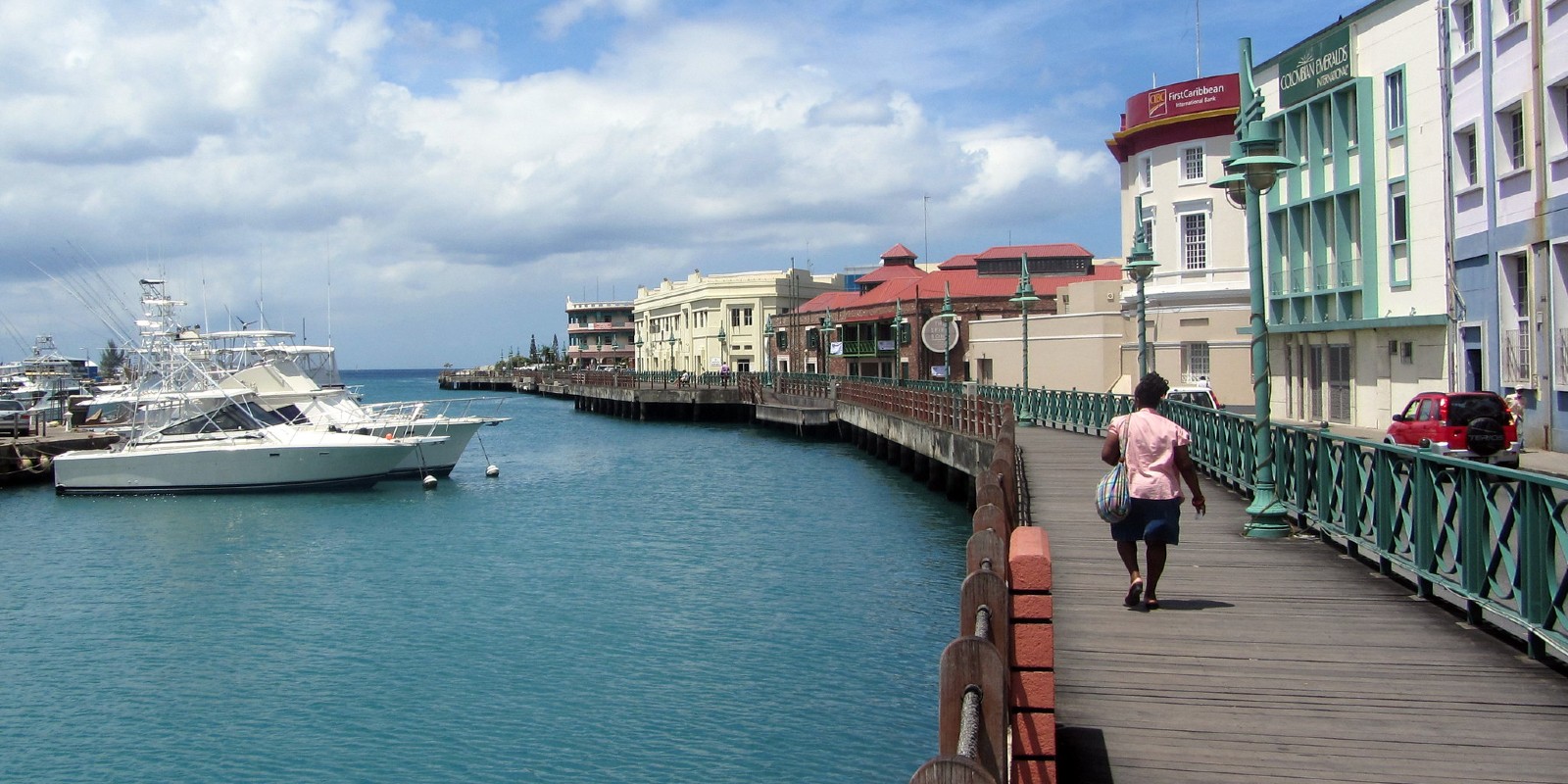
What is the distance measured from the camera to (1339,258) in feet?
110

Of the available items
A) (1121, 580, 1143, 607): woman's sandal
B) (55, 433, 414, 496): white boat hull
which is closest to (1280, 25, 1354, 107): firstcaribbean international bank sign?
(1121, 580, 1143, 607): woman's sandal

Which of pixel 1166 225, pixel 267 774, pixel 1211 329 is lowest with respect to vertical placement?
pixel 267 774

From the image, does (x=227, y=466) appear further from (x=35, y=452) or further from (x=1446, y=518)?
(x=1446, y=518)

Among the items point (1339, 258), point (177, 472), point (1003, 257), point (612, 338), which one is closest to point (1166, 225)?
point (1339, 258)

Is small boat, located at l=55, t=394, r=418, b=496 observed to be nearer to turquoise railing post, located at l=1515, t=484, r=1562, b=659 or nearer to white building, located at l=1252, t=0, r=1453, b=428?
white building, located at l=1252, t=0, r=1453, b=428

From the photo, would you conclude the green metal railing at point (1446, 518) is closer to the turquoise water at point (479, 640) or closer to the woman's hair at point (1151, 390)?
the woman's hair at point (1151, 390)

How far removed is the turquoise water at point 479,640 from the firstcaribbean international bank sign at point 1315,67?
1634cm

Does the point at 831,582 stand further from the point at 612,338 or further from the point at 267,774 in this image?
the point at 612,338

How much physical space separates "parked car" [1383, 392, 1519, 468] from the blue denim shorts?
12305 millimetres

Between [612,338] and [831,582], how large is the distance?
427 ft

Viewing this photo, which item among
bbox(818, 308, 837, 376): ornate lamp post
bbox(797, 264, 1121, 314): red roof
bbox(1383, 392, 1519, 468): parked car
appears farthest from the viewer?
bbox(818, 308, 837, 376): ornate lamp post

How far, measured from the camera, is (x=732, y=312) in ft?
317

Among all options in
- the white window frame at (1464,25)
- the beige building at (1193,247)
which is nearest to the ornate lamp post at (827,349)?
the beige building at (1193,247)

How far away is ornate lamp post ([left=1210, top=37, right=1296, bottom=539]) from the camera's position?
12.7m
